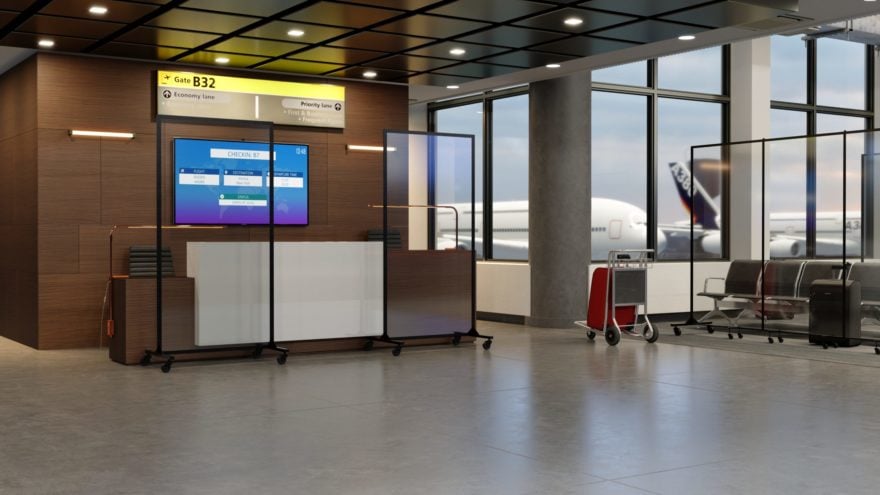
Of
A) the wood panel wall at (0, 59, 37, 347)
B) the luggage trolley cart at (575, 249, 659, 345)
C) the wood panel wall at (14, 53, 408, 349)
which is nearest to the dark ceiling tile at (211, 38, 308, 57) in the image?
the wood panel wall at (14, 53, 408, 349)

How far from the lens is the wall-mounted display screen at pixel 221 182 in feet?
30.9

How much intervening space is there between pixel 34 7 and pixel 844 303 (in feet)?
28.7

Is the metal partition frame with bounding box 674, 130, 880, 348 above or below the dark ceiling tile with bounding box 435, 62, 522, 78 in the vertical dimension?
→ below

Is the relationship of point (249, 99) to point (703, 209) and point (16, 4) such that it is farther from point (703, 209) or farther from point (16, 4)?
point (703, 209)

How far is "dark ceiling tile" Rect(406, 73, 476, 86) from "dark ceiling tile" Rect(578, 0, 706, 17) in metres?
3.83

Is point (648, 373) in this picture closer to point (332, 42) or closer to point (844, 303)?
point (844, 303)

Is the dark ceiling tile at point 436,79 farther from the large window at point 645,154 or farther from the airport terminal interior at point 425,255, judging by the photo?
the large window at point 645,154

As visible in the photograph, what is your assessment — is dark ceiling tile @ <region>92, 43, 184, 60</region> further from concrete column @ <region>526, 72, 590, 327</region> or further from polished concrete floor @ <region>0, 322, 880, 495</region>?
concrete column @ <region>526, 72, 590, 327</region>

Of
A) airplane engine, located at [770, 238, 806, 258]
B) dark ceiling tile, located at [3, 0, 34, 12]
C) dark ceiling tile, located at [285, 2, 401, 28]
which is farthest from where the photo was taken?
airplane engine, located at [770, 238, 806, 258]

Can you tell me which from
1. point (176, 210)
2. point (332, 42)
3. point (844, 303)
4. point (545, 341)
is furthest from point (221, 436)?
point (844, 303)

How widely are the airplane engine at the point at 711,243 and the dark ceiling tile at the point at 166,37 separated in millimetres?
7025

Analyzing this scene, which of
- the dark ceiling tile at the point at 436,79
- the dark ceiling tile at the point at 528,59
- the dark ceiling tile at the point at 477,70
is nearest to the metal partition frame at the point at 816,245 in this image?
the dark ceiling tile at the point at 528,59

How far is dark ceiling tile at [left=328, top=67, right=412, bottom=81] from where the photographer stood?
11.7m

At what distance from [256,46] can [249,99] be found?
1.50 m
